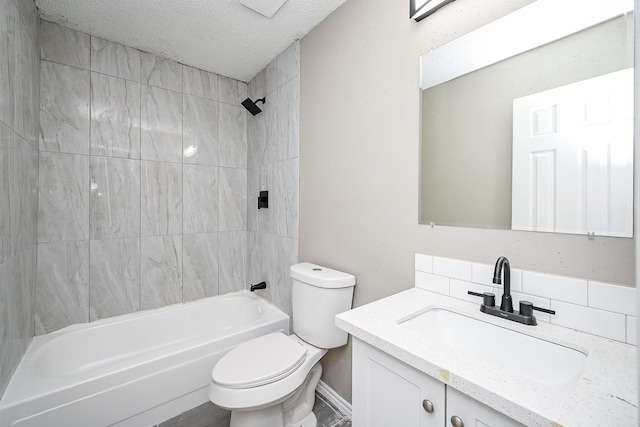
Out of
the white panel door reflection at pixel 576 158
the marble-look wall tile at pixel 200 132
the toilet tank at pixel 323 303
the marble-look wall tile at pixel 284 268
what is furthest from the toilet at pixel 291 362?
the marble-look wall tile at pixel 200 132

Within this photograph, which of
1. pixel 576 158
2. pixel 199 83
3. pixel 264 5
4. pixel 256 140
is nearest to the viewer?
pixel 576 158

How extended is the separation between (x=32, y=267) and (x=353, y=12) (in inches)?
94.9

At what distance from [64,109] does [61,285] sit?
117cm

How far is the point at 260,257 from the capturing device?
242 centimetres

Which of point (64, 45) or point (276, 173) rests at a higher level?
point (64, 45)

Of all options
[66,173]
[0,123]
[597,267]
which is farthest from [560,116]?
[66,173]

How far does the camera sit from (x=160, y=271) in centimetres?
220

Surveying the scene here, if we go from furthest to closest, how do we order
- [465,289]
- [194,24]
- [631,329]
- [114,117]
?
[114,117]
[194,24]
[465,289]
[631,329]

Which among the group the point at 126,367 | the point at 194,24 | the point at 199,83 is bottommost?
the point at 126,367

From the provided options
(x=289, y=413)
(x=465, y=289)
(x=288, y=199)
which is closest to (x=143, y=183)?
(x=288, y=199)

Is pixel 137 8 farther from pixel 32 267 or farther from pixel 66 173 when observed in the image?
pixel 32 267

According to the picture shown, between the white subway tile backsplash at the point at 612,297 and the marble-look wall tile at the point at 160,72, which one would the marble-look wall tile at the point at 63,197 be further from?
the white subway tile backsplash at the point at 612,297

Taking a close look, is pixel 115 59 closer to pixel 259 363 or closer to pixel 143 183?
pixel 143 183

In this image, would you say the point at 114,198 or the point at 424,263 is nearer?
the point at 424,263
